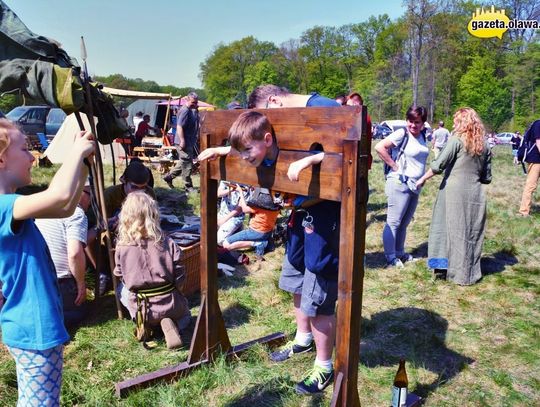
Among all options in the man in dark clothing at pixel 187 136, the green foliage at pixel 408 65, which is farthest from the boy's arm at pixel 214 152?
the green foliage at pixel 408 65

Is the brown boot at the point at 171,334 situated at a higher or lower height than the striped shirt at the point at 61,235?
lower

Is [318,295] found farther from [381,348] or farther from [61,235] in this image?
[61,235]

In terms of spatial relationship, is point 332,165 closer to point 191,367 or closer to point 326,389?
point 326,389

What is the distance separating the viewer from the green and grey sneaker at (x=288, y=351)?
3404mm

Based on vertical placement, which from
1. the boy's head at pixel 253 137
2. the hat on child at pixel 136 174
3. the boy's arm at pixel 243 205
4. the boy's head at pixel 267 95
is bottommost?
the boy's arm at pixel 243 205

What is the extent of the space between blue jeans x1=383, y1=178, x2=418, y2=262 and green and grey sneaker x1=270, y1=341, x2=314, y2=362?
2.35 meters

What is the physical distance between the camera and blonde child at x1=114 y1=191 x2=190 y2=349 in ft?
11.5

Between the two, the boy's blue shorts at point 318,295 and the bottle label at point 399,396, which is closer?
the bottle label at point 399,396

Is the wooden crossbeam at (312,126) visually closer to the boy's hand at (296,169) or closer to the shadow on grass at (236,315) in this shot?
the boy's hand at (296,169)

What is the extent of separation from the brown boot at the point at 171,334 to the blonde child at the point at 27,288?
4.80 ft

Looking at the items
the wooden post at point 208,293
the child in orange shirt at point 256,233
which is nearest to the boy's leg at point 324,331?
the wooden post at point 208,293

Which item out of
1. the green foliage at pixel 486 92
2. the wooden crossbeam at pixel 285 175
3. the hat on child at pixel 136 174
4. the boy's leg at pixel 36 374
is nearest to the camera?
the boy's leg at pixel 36 374

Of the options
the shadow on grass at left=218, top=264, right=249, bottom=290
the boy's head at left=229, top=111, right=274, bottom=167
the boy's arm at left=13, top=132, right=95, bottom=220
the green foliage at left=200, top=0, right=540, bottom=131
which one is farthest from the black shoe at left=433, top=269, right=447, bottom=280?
the green foliage at left=200, top=0, right=540, bottom=131

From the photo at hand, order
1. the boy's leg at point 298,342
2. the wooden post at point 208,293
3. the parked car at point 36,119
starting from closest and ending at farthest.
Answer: the wooden post at point 208,293
the boy's leg at point 298,342
the parked car at point 36,119
